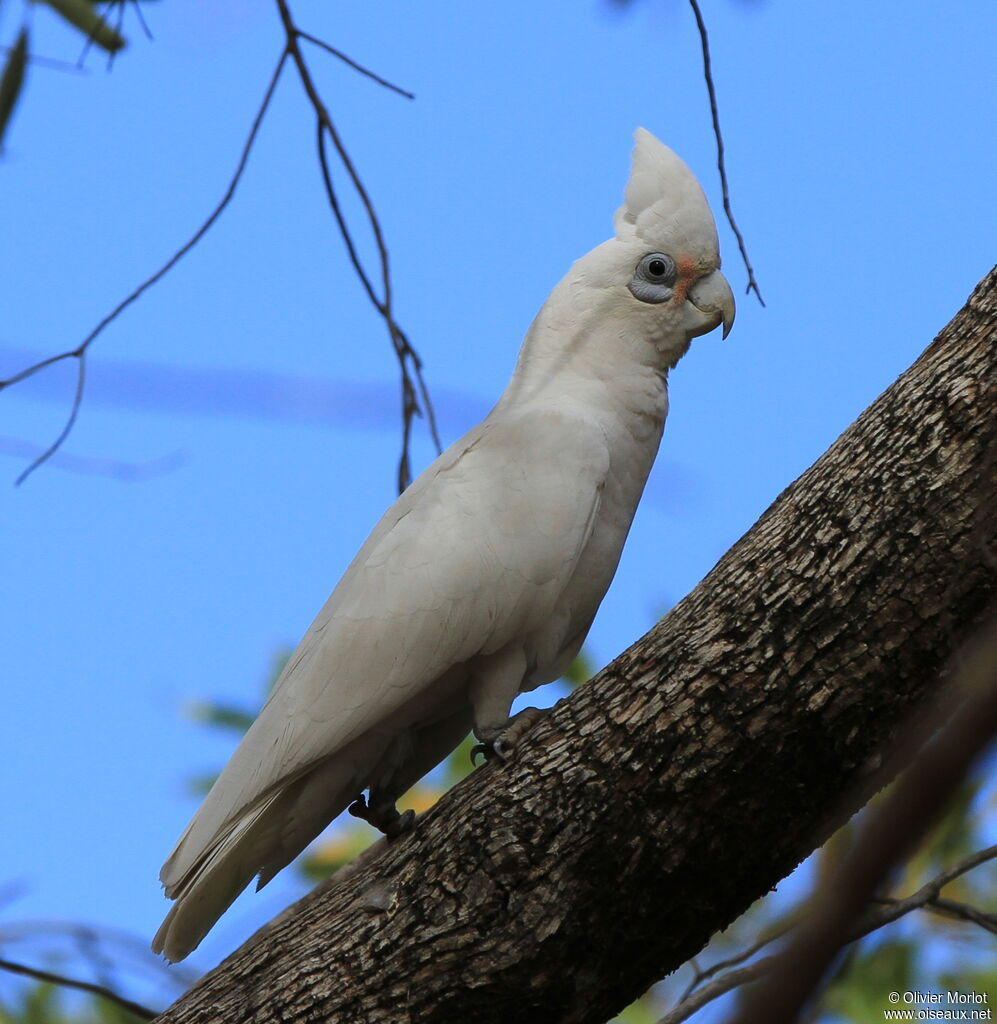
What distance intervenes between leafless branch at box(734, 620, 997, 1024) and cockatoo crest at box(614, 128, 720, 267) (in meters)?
3.17

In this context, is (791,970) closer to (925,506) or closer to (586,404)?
(925,506)

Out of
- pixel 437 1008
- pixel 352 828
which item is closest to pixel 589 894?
pixel 437 1008

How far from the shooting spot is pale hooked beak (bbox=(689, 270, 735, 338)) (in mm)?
3686

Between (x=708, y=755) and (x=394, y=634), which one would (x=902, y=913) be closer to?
(x=708, y=755)

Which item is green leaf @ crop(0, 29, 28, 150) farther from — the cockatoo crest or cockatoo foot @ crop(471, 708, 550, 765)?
cockatoo foot @ crop(471, 708, 550, 765)

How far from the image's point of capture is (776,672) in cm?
227

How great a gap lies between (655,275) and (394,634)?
139 cm

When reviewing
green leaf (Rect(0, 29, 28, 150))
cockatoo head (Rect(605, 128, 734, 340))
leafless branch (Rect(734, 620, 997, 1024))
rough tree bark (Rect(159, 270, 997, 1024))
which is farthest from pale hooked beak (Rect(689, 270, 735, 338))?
leafless branch (Rect(734, 620, 997, 1024))

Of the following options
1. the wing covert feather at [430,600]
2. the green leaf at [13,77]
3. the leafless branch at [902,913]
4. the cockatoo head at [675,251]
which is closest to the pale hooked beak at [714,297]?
the cockatoo head at [675,251]

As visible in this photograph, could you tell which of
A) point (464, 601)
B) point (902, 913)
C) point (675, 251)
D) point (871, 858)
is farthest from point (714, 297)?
point (871, 858)

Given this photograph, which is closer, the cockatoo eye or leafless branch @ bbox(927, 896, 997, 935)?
leafless branch @ bbox(927, 896, 997, 935)

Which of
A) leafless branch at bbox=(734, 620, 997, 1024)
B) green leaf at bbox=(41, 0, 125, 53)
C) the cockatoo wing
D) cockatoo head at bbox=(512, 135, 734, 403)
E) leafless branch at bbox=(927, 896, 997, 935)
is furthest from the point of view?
cockatoo head at bbox=(512, 135, 734, 403)

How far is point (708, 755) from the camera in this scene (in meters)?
2.29

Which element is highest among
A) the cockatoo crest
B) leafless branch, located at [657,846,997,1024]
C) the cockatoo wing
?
the cockatoo crest
